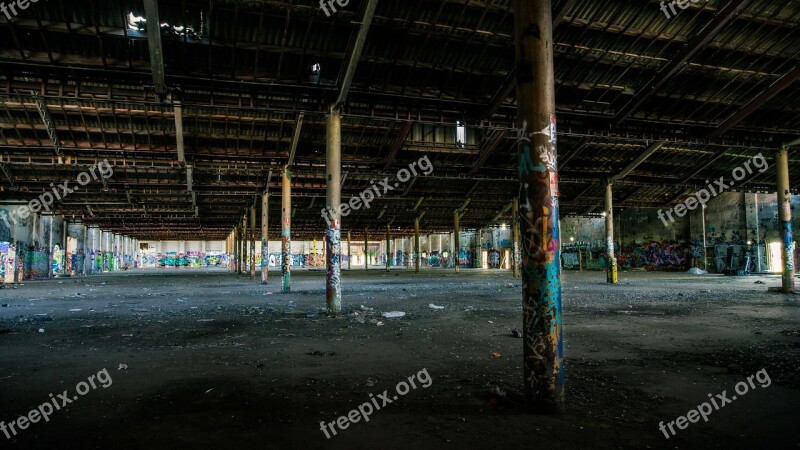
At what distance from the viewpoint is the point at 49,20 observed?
A: 372 inches

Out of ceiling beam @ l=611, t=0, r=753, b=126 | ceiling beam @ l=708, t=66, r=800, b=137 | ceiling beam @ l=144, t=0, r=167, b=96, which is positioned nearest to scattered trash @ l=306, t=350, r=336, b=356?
ceiling beam @ l=144, t=0, r=167, b=96

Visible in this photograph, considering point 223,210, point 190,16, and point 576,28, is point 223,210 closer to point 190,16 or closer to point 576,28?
point 190,16

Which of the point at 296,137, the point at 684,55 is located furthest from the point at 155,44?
the point at 684,55

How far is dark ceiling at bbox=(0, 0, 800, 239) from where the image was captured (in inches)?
390

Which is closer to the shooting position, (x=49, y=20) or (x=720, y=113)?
(x=49, y=20)

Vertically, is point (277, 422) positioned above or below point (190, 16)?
below

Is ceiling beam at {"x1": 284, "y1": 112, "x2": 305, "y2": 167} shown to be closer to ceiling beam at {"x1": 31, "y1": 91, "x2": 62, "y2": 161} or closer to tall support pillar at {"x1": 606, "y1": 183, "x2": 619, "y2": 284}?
ceiling beam at {"x1": 31, "y1": 91, "x2": 62, "y2": 161}

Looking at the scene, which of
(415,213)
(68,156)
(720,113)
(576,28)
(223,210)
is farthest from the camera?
(415,213)

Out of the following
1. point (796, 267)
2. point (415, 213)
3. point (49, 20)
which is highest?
point (49, 20)

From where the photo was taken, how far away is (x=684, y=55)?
11.1m

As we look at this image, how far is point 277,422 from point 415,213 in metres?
31.9

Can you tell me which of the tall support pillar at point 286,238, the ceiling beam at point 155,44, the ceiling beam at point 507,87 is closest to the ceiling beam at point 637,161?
the ceiling beam at point 507,87

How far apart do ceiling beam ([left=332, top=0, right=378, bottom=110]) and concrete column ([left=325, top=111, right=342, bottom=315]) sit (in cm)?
65

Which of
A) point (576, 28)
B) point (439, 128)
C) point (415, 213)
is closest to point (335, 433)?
point (576, 28)
